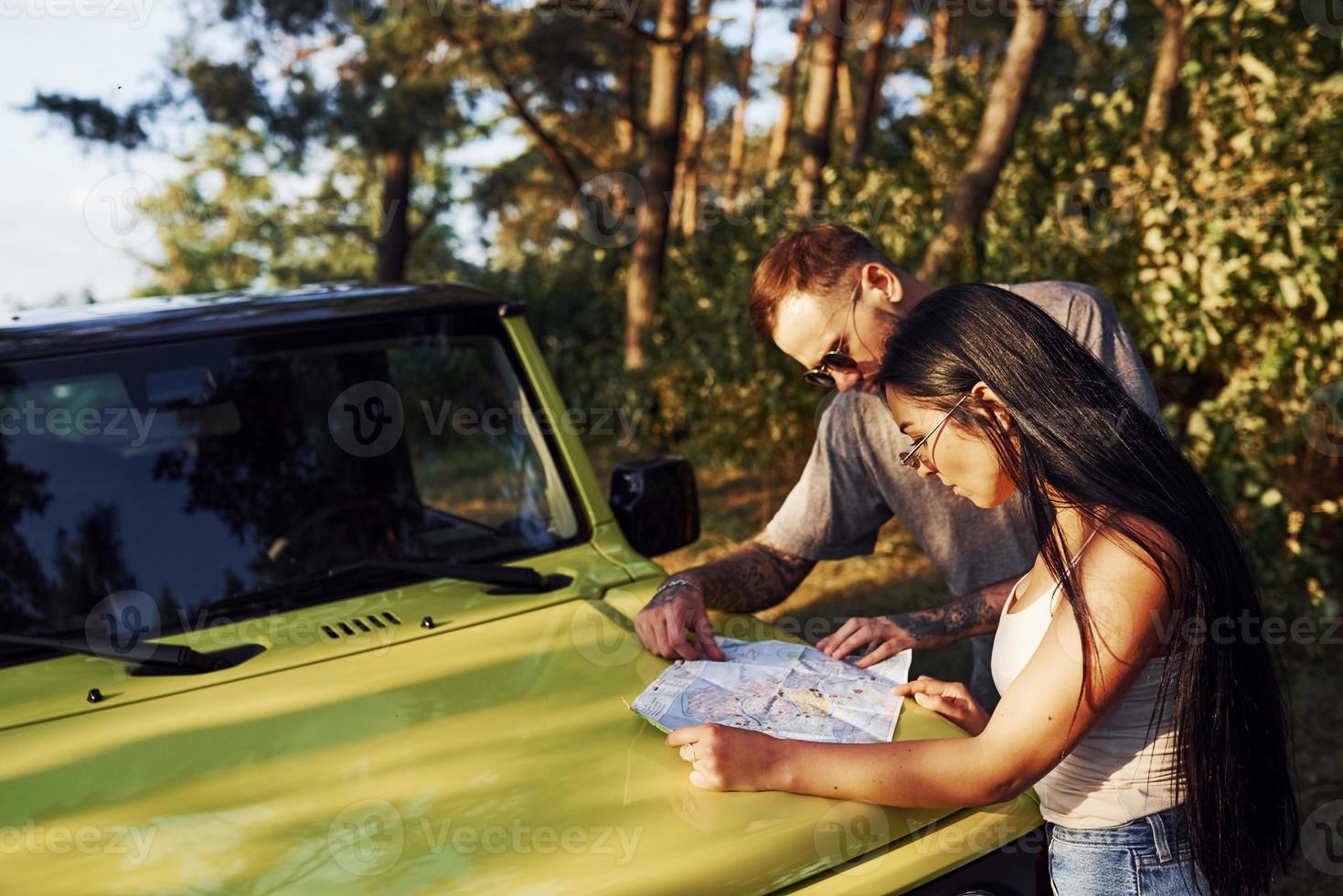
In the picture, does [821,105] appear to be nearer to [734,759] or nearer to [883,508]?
[883,508]

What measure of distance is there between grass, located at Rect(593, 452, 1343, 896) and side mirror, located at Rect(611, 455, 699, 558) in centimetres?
49

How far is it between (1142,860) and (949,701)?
19.6 inches

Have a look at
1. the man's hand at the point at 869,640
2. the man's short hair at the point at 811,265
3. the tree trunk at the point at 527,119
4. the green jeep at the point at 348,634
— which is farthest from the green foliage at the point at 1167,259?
the tree trunk at the point at 527,119

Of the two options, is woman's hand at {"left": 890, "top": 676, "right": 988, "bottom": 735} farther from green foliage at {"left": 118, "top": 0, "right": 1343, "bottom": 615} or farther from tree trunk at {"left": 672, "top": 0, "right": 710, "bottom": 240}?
tree trunk at {"left": 672, "top": 0, "right": 710, "bottom": 240}

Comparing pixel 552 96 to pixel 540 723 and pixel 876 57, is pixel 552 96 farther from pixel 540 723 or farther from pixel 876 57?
pixel 540 723

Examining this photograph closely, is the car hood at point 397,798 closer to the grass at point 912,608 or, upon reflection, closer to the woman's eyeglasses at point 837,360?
the woman's eyeglasses at point 837,360

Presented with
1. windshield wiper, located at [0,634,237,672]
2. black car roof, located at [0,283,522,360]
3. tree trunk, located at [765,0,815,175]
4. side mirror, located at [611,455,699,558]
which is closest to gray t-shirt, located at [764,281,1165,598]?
side mirror, located at [611,455,699,558]

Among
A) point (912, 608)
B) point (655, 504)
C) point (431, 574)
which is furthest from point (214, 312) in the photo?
point (912, 608)

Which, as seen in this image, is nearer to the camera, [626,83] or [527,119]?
[527,119]

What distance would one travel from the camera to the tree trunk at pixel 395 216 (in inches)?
709

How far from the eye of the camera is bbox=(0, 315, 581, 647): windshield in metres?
2.45

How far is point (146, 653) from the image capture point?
7.25 feet

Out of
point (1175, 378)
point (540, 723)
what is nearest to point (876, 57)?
point (1175, 378)

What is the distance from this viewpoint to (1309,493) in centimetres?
539
